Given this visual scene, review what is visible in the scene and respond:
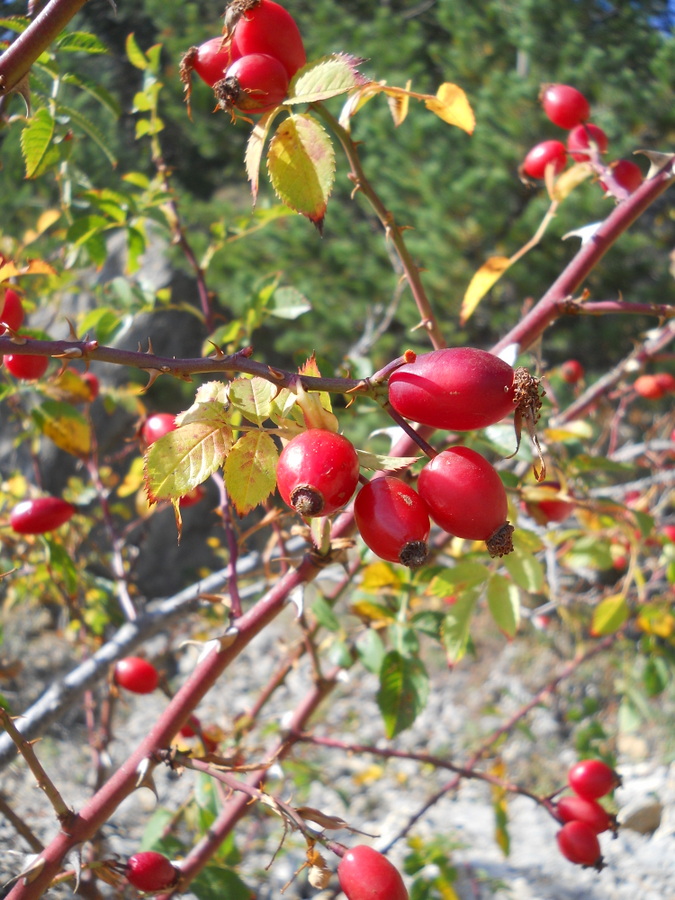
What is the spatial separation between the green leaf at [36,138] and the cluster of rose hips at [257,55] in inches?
13.6

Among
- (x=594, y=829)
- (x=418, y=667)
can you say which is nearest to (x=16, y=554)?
(x=418, y=667)

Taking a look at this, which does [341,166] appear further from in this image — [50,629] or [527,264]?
[50,629]

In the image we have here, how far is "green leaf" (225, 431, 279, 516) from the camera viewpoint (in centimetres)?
53

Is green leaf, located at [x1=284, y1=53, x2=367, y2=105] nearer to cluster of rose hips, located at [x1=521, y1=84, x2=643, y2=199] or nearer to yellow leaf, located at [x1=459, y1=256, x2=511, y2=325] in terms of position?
yellow leaf, located at [x1=459, y1=256, x2=511, y2=325]

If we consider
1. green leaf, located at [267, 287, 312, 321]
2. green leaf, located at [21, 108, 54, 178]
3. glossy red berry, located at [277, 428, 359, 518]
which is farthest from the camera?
green leaf, located at [267, 287, 312, 321]

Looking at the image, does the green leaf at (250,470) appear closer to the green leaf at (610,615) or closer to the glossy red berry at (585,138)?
the glossy red berry at (585,138)

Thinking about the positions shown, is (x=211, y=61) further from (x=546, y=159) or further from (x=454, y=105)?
(x=546, y=159)

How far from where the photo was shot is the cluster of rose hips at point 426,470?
487 mm

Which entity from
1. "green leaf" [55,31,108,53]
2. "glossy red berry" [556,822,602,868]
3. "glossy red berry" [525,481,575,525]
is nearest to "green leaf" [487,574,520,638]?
"glossy red berry" [525,481,575,525]

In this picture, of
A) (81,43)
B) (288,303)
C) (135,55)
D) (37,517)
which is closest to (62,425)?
(37,517)

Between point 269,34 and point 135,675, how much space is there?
0.94 m

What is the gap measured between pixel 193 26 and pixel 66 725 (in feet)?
19.5

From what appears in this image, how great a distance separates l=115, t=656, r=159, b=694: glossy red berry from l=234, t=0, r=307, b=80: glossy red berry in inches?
35.8

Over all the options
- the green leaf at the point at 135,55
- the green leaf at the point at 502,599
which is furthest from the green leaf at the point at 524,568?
the green leaf at the point at 135,55
